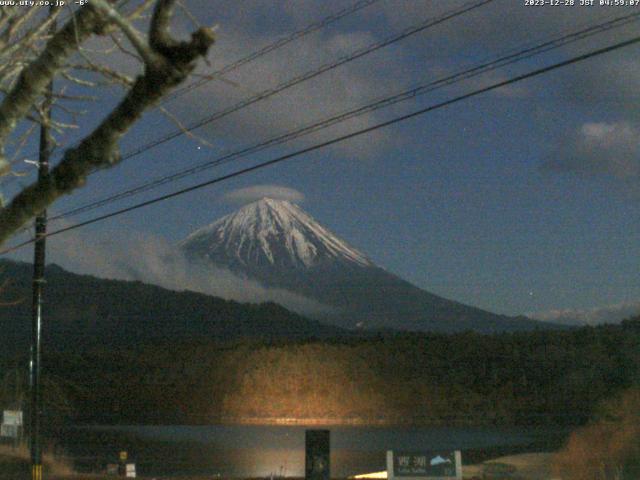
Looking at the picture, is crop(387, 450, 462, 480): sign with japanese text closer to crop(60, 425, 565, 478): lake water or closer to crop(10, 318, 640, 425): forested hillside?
crop(60, 425, 565, 478): lake water

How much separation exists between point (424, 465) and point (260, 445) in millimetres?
26901

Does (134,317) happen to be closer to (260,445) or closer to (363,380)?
(363,380)

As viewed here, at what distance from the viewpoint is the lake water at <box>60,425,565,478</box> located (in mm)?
34513

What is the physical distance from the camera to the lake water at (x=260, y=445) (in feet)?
113

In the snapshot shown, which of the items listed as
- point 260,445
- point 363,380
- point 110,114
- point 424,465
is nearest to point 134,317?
point 363,380

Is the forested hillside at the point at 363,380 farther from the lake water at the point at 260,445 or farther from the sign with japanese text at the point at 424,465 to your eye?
the sign with japanese text at the point at 424,465

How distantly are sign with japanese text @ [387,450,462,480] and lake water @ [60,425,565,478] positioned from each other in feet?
30.0

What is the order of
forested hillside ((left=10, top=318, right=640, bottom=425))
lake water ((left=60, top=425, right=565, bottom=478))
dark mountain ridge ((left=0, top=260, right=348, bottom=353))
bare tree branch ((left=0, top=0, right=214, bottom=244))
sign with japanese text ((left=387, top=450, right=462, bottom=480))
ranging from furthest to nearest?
dark mountain ridge ((left=0, top=260, right=348, bottom=353))
forested hillside ((left=10, top=318, right=640, bottom=425))
lake water ((left=60, top=425, right=565, bottom=478))
sign with japanese text ((left=387, top=450, right=462, bottom=480))
bare tree branch ((left=0, top=0, right=214, bottom=244))

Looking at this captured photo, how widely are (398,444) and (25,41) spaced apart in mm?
35395

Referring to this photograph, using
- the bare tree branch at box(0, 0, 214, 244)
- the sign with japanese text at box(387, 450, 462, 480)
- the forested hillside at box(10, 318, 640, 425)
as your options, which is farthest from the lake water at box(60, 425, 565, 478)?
the bare tree branch at box(0, 0, 214, 244)

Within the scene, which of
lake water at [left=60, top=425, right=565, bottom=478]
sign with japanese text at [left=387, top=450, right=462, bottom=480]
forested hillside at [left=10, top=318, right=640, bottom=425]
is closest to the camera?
sign with japanese text at [left=387, top=450, right=462, bottom=480]

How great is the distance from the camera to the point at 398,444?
41.5 m

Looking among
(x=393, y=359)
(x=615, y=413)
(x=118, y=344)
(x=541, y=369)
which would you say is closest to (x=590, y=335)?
(x=541, y=369)

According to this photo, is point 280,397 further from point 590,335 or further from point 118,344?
point 118,344
